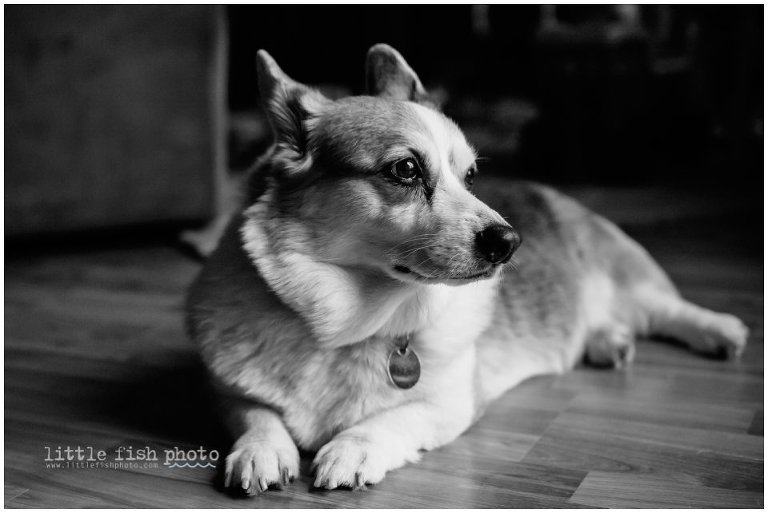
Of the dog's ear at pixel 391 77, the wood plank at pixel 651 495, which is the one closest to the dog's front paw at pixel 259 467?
the wood plank at pixel 651 495

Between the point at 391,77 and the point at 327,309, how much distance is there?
1.89ft

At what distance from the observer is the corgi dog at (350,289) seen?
159 centimetres

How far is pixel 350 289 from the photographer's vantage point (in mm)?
1684

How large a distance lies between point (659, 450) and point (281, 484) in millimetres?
778

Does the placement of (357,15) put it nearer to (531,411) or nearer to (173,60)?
(173,60)

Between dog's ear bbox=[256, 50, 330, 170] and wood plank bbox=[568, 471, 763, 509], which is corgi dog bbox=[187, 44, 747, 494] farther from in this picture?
wood plank bbox=[568, 471, 763, 509]

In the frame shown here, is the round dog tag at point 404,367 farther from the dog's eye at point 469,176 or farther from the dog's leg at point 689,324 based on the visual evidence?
the dog's leg at point 689,324

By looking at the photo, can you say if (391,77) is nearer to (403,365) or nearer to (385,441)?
(403,365)

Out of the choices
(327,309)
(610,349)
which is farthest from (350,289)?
(610,349)

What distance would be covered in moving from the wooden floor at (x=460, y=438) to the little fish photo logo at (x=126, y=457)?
0.01 m

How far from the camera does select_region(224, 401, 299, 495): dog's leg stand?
1535mm

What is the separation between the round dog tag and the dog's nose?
1.02 ft

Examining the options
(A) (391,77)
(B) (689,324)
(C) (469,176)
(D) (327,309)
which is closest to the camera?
(D) (327,309)

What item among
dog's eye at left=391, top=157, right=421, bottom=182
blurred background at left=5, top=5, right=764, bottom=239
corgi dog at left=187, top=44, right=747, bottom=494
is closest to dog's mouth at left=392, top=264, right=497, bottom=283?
corgi dog at left=187, top=44, right=747, bottom=494
